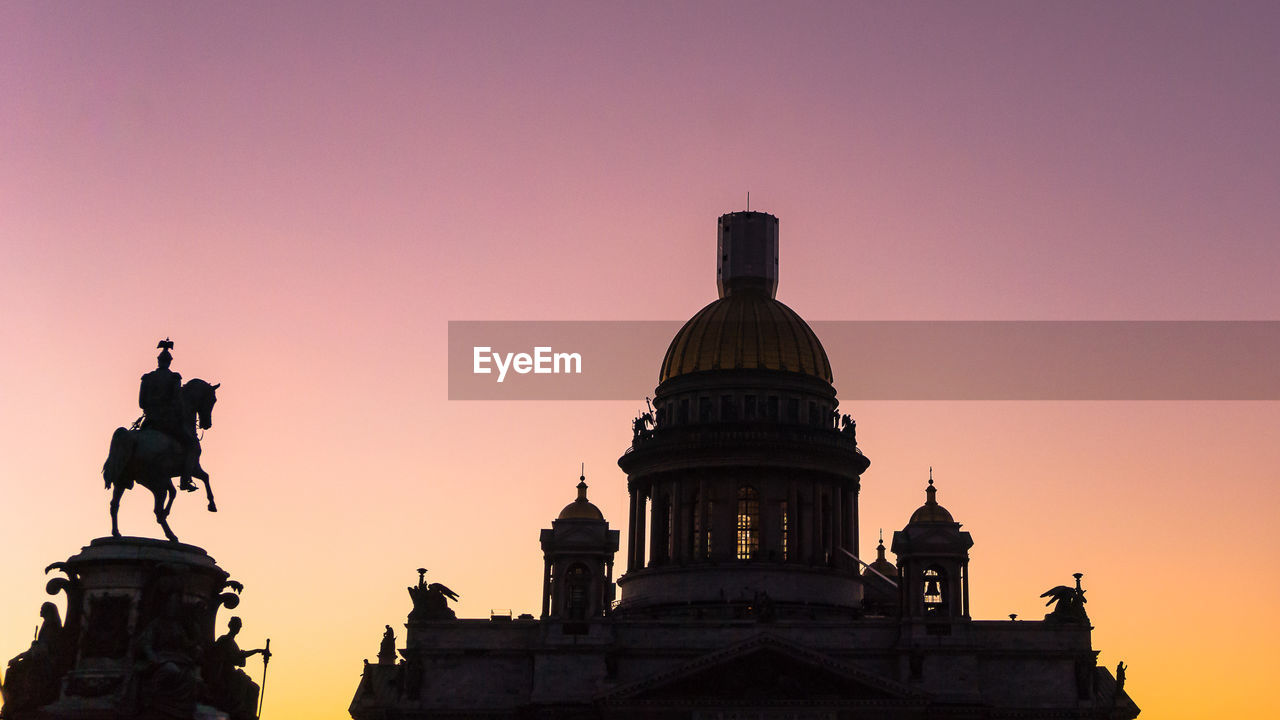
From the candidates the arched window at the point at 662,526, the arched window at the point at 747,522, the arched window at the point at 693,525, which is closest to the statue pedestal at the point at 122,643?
the arched window at the point at 747,522

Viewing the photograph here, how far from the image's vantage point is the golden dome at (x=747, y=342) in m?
102

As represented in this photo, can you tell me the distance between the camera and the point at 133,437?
122 ft

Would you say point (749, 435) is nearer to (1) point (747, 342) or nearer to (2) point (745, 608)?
(1) point (747, 342)

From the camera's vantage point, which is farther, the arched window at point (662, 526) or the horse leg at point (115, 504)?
the arched window at point (662, 526)

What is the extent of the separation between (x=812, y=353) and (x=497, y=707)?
28980 millimetres

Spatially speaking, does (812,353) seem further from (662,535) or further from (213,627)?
(213,627)

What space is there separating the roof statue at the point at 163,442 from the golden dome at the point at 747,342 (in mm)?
64569

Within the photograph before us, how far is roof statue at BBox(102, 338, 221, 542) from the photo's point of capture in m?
36.9

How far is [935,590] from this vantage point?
87.8 metres

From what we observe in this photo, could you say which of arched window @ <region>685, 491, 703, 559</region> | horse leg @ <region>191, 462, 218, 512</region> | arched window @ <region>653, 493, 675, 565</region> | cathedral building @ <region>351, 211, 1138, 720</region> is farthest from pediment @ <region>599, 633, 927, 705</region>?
horse leg @ <region>191, 462, 218, 512</region>

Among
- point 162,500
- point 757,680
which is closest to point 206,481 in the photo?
point 162,500

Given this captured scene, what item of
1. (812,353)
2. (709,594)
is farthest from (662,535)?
(812,353)

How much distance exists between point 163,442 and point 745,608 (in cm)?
5819

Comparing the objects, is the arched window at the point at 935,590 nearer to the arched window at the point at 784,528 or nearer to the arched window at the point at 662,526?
the arched window at the point at 784,528
